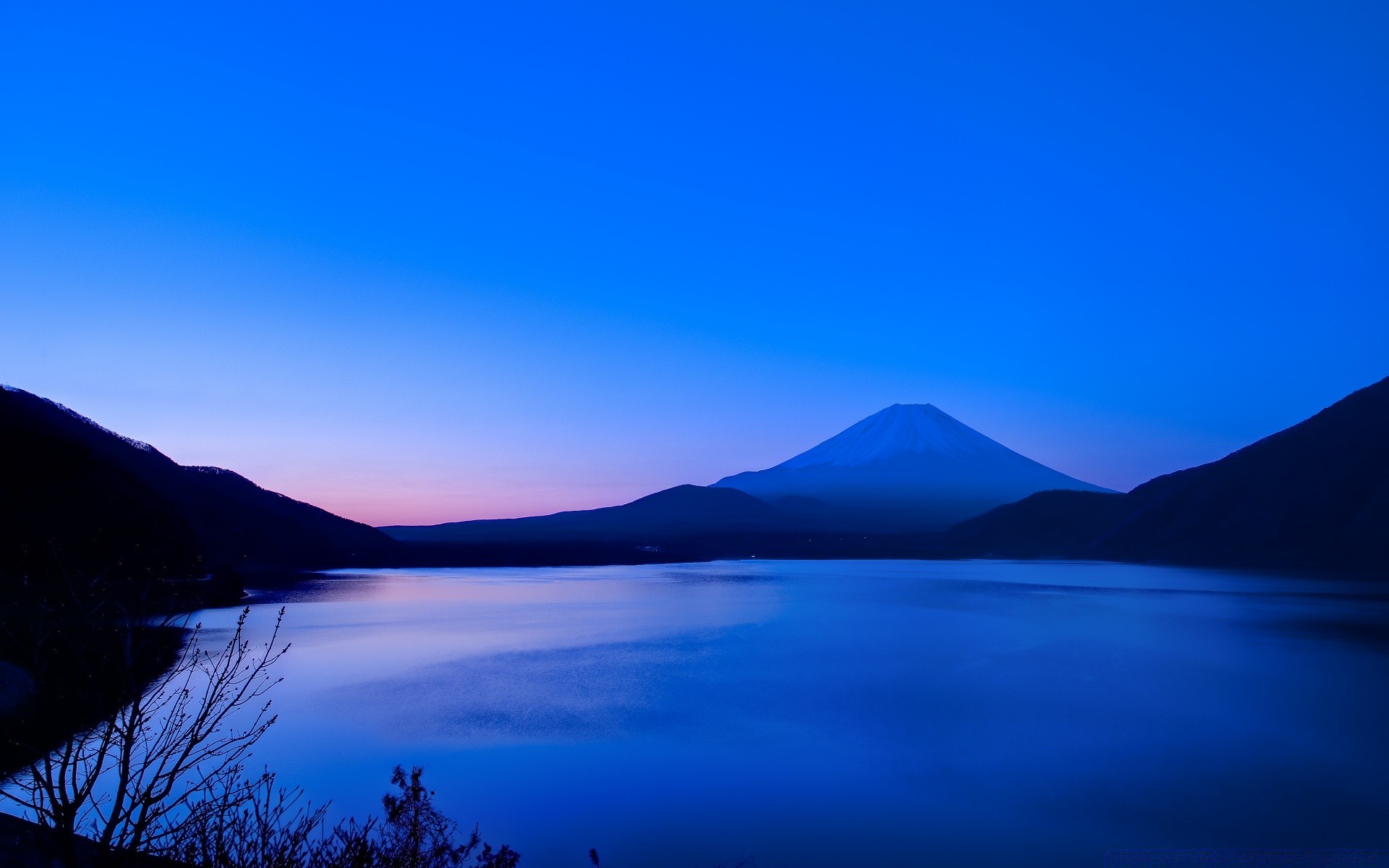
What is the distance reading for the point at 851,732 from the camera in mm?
11359

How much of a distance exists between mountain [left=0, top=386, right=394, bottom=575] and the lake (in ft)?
12.3

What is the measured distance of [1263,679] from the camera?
15.5m

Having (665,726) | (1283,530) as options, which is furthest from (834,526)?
(665,726)

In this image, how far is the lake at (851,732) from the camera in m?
7.70

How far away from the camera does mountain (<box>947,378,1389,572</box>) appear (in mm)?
51250

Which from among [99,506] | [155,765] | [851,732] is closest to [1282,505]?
[851,732]

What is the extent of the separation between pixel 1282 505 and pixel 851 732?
56532 millimetres

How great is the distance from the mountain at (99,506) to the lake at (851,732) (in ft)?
12.3

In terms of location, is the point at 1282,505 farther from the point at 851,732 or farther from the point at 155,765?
the point at 155,765

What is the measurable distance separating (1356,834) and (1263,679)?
931cm

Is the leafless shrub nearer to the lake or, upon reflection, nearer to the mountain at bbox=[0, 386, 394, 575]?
the mountain at bbox=[0, 386, 394, 575]

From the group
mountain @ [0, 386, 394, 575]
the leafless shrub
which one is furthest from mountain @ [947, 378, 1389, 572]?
mountain @ [0, 386, 394, 575]

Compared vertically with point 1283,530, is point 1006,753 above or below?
below

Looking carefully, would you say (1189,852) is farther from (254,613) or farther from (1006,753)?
(254,613)
